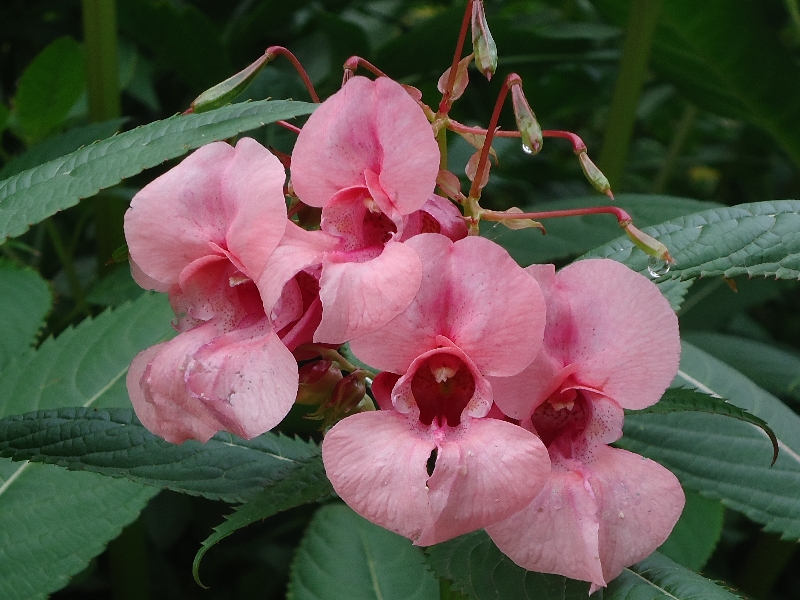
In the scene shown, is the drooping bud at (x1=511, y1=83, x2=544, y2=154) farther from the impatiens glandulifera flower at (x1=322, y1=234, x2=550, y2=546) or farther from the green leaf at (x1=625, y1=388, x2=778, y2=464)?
the green leaf at (x1=625, y1=388, x2=778, y2=464)

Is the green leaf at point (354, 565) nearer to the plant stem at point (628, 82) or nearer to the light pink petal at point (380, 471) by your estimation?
the light pink petal at point (380, 471)

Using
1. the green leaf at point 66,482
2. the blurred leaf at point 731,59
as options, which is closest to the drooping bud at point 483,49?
the green leaf at point 66,482

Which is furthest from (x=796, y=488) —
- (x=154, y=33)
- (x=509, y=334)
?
(x=154, y=33)

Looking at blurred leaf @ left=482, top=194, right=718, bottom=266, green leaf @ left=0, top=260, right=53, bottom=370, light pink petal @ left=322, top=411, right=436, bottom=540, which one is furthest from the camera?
blurred leaf @ left=482, top=194, right=718, bottom=266

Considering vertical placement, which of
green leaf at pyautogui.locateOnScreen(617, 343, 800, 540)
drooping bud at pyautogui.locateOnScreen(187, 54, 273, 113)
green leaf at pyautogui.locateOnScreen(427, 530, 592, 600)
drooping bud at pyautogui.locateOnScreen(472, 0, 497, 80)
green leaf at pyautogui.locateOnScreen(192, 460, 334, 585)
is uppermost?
drooping bud at pyautogui.locateOnScreen(472, 0, 497, 80)

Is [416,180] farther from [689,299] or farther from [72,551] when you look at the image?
[689,299]

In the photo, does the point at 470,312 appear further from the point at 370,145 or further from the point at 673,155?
the point at 673,155

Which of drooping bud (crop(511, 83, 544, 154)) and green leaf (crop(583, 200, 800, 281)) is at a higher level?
drooping bud (crop(511, 83, 544, 154))

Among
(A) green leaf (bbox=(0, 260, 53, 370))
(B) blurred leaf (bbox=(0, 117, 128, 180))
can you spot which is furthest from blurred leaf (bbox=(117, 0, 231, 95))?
(A) green leaf (bbox=(0, 260, 53, 370))
